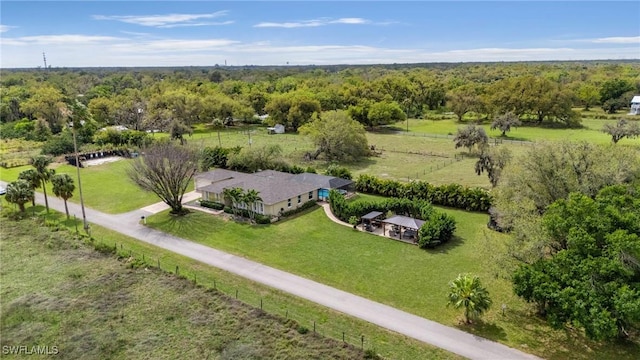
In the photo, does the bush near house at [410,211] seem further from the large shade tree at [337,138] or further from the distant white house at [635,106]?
the distant white house at [635,106]

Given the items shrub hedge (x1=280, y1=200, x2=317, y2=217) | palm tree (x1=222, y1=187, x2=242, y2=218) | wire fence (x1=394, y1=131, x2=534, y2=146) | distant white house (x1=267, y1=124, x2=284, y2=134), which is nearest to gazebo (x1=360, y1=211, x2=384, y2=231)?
shrub hedge (x1=280, y1=200, x2=317, y2=217)

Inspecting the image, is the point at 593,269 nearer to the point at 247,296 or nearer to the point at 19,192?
the point at 247,296

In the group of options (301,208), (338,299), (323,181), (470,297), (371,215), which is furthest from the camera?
(323,181)

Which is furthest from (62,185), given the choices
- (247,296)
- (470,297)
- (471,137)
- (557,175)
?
(471,137)

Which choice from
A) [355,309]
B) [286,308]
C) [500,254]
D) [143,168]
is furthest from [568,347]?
[143,168]

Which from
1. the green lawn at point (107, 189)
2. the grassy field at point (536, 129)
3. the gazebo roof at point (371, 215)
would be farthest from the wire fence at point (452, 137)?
the green lawn at point (107, 189)

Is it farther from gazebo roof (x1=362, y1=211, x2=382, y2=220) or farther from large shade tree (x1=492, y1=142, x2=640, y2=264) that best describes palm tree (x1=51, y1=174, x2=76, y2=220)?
large shade tree (x1=492, y1=142, x2=640, y2=264)
